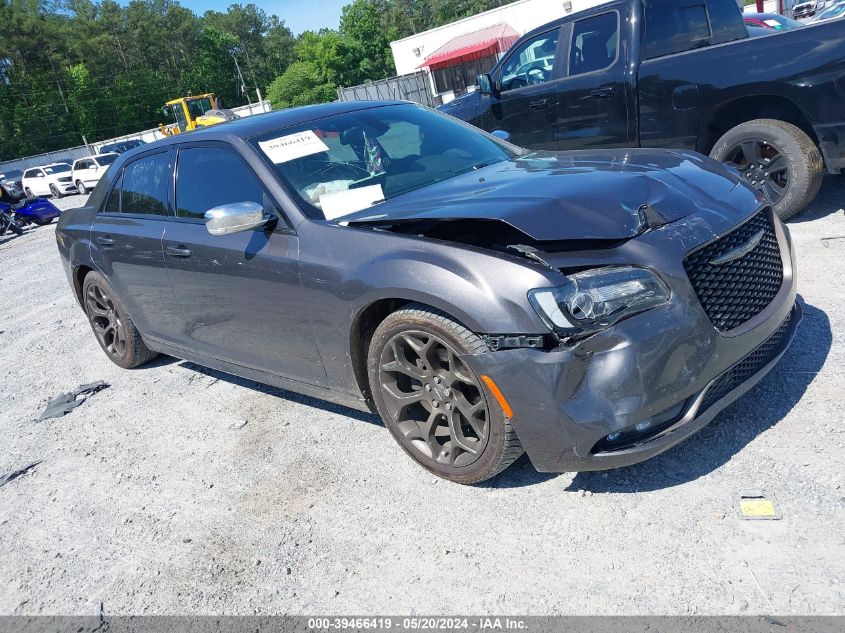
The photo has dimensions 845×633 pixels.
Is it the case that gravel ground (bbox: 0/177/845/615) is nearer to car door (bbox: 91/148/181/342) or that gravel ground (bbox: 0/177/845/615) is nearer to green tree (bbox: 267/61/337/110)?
car door (bbox: 91/148/181/342)

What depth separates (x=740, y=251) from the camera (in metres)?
2.83

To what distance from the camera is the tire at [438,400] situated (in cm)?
273

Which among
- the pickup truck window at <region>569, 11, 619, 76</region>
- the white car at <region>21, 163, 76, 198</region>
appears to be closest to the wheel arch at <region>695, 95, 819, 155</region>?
the pickup truck window at <region>569, 11, 619, 76</region>

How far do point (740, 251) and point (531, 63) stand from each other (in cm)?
468

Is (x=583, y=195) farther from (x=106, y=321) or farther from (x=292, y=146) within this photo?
(x=106, y=321)

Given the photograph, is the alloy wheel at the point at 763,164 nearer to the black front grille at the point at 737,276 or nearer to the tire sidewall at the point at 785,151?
the tire sidewall at the point at 785,151

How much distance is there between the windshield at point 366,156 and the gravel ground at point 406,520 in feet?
4.20

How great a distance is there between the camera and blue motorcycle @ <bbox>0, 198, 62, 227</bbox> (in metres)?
19.1

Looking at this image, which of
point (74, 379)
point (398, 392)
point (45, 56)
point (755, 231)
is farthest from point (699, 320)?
point (45, 56)

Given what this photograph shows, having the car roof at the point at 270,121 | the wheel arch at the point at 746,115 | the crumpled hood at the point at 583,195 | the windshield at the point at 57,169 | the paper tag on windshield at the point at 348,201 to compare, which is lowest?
the wheel arch at the point at 746,115

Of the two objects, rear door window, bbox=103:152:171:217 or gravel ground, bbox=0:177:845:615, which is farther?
rear door window, bbox=103:152:171:217

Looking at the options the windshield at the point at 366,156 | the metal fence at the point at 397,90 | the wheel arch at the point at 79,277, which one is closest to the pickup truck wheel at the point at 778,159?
the windshield at the point at 366,156

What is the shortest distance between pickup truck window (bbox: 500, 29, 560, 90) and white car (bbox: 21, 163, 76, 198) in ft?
94.6

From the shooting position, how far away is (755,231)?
300 cm
